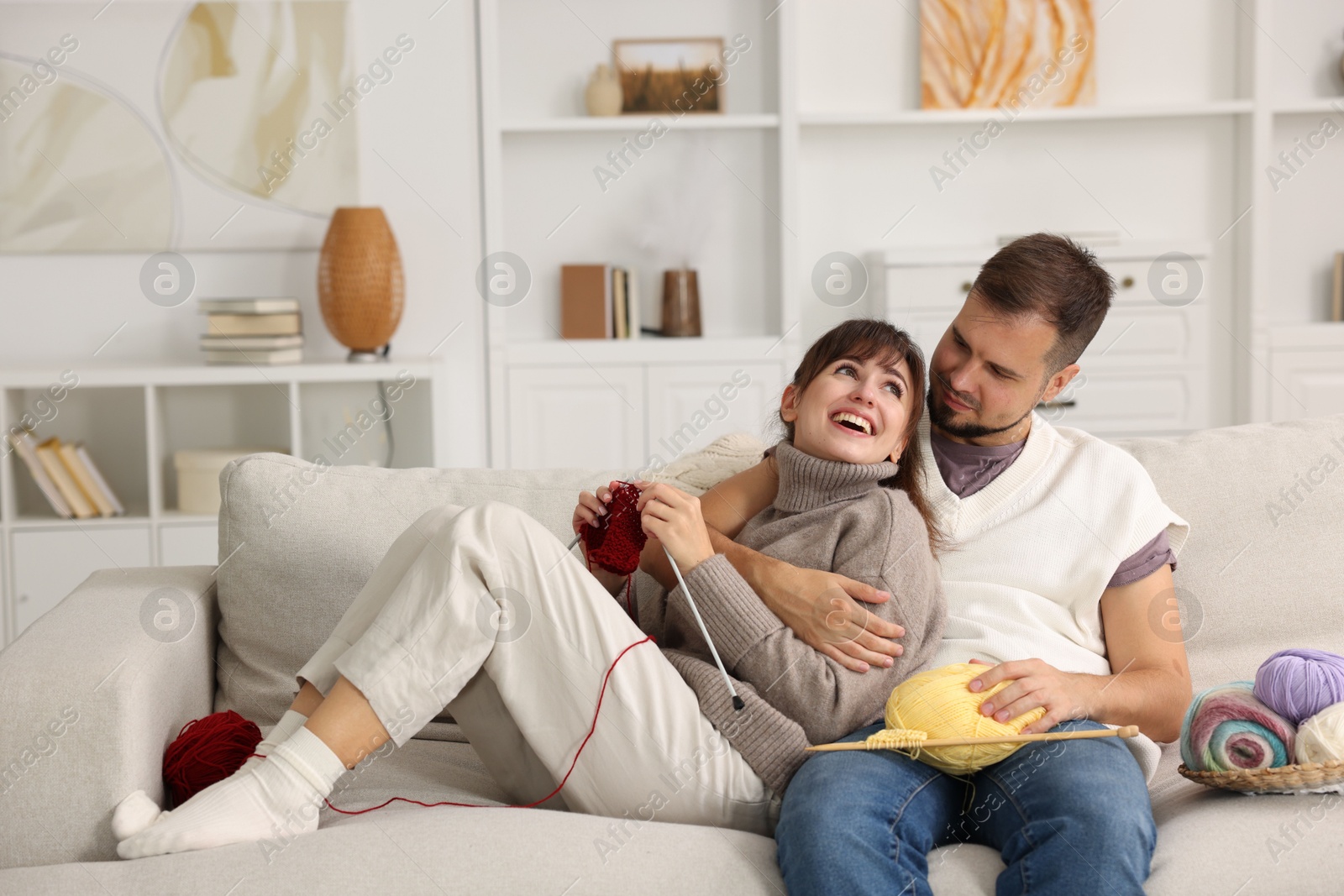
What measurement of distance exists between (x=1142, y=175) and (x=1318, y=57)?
2.08 feet

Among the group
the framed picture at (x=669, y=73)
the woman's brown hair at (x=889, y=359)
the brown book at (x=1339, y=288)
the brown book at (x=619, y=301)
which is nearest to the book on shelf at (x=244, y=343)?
the brown book at (x=619, y=301)

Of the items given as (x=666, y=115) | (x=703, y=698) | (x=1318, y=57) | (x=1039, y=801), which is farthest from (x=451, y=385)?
(x=1318, y=57)

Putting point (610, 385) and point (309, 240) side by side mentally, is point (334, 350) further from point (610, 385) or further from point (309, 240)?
point (610, 385)

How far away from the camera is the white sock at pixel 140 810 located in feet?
4.24

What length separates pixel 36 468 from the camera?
3.05m

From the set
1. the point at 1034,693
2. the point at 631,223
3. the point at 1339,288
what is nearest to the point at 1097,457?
the point at 1034,693

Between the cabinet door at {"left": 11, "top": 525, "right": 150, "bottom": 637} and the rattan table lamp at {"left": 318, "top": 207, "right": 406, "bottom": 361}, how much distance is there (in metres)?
0.73

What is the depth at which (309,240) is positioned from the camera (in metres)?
3.35

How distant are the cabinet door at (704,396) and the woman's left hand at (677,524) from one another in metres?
1.89

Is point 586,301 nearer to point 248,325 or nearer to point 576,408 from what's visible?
point 576,408

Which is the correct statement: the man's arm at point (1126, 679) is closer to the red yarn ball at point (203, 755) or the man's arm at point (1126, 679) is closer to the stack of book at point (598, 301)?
the red yarn ball at point (203, 755)

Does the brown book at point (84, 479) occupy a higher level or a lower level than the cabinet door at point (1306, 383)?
lower

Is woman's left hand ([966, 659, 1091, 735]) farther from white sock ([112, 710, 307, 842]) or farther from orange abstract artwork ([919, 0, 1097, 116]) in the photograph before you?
orange abstract artwork ([919, 0, 1097, 116])

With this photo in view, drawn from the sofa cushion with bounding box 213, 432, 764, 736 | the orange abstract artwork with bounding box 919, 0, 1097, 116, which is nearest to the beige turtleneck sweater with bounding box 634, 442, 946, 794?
the sofa cushion with bounding box 213, 432, 764, 736
